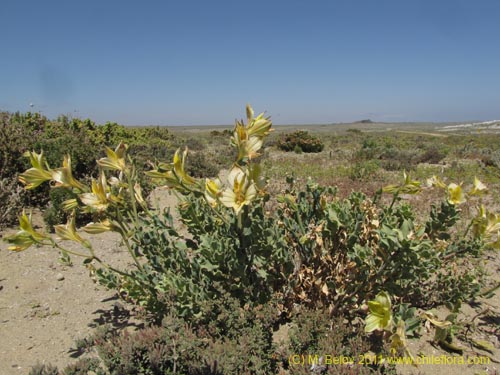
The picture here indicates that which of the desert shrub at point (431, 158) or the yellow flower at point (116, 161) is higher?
the yellow flower at point (116, 161)

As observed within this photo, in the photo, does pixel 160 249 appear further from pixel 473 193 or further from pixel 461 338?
pixel 461 338

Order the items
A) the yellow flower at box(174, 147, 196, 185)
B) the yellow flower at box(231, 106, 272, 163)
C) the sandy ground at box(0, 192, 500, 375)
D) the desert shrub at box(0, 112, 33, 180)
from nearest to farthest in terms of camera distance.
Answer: the yellow flower at box(231, 106, 272, 163)
the yellow flower at box(174, 147, 196, 185)
the sandy ground at box(0, 192, 500, 375)
the desert shrub at box(0, 112, 33, 180)

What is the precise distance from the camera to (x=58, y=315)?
263cm

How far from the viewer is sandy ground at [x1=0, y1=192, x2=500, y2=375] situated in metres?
2.14

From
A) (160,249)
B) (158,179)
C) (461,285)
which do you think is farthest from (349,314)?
(158,179)

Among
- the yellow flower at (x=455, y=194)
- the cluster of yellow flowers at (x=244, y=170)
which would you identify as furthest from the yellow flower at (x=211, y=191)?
the yellow flower at (x=455, y=194)

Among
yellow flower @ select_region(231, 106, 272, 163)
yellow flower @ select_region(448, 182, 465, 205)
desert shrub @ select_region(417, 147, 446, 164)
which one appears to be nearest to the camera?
yellow flower @ select_region(231, 106, 272, 163)

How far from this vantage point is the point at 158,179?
5.36 ft

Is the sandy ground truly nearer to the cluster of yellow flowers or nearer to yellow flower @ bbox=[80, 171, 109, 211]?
yellow flower @ bbox=[80, 171, 109, 211]

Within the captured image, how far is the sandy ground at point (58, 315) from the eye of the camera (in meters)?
2.14

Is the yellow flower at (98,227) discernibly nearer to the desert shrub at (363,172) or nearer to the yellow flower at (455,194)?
the yellow flower at (455,194)

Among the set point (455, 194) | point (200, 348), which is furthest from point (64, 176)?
point (455, 194)

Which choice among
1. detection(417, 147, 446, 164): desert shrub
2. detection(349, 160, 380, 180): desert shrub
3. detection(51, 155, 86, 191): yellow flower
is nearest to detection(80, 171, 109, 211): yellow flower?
detection(51, 155, 86, 191): yellow flower

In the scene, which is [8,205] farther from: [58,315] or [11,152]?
[58,315]
